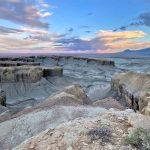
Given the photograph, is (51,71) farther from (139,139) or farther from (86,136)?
(139,139)

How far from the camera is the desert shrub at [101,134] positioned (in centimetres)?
481

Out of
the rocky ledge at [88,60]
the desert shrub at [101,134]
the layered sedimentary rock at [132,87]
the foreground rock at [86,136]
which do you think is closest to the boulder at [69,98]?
the layered sedimentary rock at [132,87]

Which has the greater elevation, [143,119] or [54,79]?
[143,119]

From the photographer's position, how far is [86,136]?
193 inches

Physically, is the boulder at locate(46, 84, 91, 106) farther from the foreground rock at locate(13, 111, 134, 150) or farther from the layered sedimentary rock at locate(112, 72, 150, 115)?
the foreground rock at locate(13, 111, 134, 150)

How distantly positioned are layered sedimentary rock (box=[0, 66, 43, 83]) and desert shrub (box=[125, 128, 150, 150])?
29.4 meters

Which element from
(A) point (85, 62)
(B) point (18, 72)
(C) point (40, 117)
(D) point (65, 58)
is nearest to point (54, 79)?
(B) point (18, 72)

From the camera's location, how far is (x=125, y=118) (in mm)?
5543

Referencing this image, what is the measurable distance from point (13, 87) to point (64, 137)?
28.5m

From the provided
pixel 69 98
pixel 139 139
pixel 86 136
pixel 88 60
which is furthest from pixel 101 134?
pixel 88 60

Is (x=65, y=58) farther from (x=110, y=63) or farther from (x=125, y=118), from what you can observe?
(x=125, y=118)

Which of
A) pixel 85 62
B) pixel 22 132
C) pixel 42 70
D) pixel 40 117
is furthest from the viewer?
pixel 85 62

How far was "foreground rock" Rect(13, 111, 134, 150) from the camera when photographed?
4.74 meters

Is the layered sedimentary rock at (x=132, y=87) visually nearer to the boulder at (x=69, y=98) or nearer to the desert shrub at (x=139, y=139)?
the boulder at (x=69, y=98)
